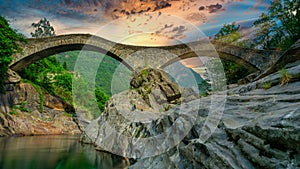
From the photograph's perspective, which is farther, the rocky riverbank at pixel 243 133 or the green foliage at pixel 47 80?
the green foliage at pixel 47 80

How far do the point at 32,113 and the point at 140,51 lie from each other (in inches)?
440

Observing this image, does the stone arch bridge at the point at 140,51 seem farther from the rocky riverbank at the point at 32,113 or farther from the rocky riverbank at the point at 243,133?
the rocky riverbank at the point at 243,133

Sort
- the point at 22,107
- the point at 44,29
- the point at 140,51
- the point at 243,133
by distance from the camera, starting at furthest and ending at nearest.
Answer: the point at 44,29 → the point at 140,51 → the point at 22,107 → the point at 243,133

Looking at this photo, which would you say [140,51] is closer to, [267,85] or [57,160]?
[57,160]

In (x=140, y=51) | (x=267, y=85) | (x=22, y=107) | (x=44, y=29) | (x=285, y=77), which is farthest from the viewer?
(x=44, y=29)

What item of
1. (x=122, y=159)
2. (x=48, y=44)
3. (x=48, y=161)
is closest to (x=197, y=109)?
(x=122, y=159)

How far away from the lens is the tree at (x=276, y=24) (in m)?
21.9

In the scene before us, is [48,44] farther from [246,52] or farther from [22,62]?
[246,52]

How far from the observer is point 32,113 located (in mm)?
20812

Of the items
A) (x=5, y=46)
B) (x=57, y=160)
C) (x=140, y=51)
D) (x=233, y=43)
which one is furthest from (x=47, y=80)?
(x=233, y=43)

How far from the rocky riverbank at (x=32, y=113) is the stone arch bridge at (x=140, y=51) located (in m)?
2.94

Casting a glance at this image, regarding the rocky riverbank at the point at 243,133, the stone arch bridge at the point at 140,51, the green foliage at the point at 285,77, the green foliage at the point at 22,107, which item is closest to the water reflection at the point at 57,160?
the rocky riverbank at the point at 243,133

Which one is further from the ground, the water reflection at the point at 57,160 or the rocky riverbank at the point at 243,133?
the rocky riverbank at the point at 243,133

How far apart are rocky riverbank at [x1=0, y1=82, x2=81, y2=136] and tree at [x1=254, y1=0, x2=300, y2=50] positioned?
71.8ft
